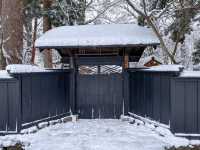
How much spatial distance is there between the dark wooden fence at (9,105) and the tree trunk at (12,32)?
10.0 ft

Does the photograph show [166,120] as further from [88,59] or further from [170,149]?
[88,59]

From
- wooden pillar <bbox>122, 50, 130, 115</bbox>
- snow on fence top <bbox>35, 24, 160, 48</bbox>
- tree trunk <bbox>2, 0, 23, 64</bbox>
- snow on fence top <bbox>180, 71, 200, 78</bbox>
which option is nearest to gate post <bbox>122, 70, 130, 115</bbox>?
wooden pillar <bbox>122, 50, 130, 115</bbox>

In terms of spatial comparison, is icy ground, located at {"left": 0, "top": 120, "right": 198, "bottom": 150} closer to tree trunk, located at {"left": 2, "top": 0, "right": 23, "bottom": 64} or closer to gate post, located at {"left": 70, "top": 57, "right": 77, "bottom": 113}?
gate post, located at {"left": 70, "top": 57, "right": 77, "bottom": 113}

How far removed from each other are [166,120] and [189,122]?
2.83ft

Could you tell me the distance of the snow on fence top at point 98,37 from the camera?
1177 centimetres

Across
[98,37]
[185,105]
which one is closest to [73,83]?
[98,37]

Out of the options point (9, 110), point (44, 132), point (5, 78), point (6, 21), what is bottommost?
point (44, 132)

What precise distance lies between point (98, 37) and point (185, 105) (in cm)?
398

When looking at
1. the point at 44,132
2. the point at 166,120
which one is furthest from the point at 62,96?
the point at 166,120

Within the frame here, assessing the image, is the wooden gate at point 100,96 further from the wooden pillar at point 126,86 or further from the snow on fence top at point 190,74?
the snow on fence top at point 190,74

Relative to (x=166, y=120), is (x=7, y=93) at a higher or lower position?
higher

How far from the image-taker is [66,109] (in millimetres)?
13109

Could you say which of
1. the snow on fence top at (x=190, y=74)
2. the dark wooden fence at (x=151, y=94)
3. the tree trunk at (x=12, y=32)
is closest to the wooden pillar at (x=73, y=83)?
the tree trunk at (x=12, y=32)

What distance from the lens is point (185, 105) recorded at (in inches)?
374
